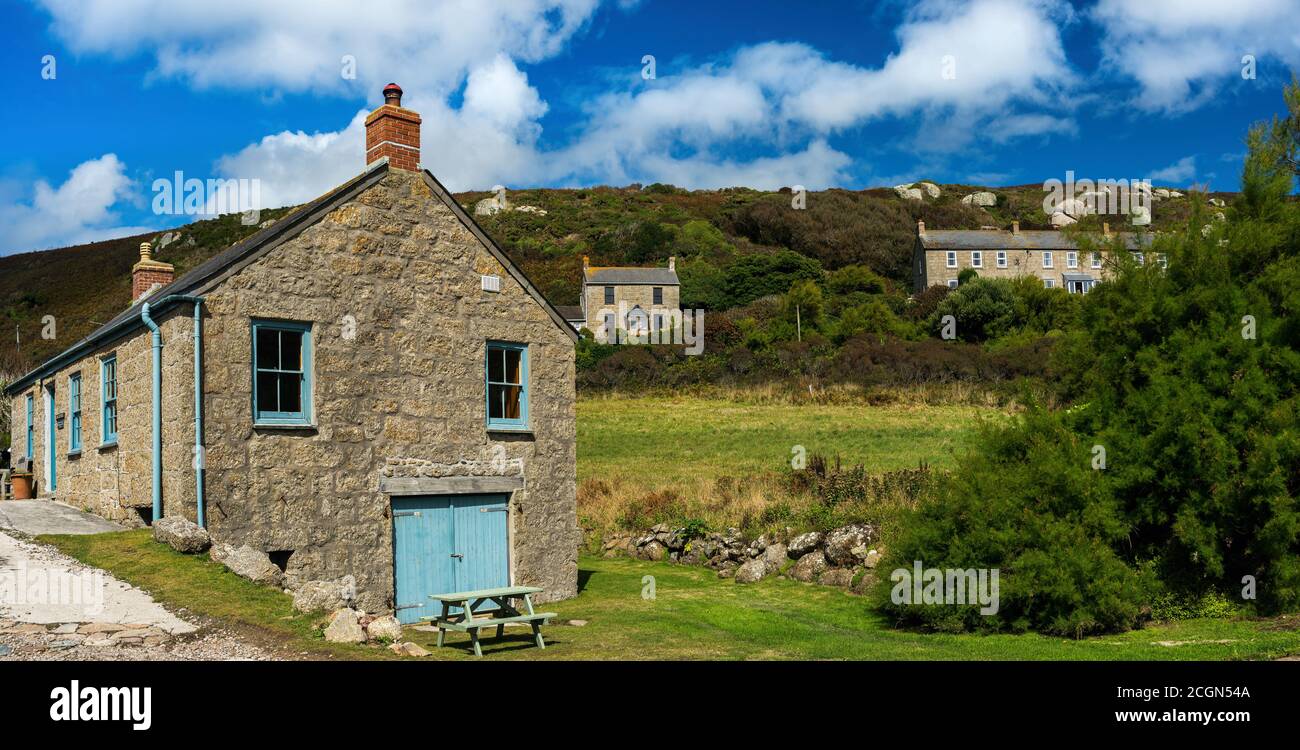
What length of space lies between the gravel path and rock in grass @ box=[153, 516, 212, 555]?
0.90 m

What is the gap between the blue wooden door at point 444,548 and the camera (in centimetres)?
1627

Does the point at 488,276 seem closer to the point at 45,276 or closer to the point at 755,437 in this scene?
the point at 755,437

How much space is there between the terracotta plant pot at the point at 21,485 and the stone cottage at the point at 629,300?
4378cm

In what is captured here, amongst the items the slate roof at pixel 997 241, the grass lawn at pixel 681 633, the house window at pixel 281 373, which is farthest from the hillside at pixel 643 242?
the grass lawn at pixel 681 633

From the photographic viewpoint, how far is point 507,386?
18.3m

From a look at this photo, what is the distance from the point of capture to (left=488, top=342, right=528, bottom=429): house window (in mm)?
18047

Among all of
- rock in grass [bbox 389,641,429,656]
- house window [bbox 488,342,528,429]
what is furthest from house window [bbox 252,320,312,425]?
rock in grass [bbox 389,641,429,656]

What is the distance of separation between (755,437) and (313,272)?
2147cm

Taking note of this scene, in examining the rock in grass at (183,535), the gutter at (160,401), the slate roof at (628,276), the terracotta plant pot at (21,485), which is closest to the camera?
the rock in grass at (183,535)

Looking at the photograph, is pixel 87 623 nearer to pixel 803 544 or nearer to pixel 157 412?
pixel 157 412

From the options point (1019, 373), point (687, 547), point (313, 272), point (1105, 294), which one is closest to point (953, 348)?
point (1019, 373)

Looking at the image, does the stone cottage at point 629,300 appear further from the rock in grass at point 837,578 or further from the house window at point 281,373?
the house window at point 281,373

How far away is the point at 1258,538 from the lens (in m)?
13.9
